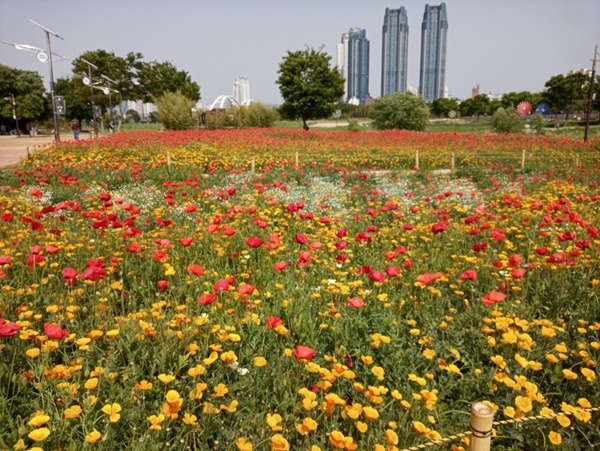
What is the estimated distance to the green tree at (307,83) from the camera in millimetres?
42906

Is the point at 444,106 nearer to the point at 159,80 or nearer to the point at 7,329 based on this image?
the point at 159,80

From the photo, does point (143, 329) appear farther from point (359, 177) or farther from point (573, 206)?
point (359, 177)

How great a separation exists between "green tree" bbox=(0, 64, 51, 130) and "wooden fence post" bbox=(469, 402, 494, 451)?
62983 millimetres

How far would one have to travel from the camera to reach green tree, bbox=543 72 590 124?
71.0m

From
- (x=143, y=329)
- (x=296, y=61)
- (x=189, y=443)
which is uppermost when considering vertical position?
(x=296, y=61)

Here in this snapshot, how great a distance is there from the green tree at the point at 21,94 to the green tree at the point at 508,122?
52934mm

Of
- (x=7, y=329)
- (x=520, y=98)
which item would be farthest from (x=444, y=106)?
(x=7, y=329)

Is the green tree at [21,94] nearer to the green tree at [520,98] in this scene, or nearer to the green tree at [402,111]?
the green tree at [402,111]

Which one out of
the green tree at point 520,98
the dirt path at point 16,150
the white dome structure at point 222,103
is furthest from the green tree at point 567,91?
the dirt path at point 16,150

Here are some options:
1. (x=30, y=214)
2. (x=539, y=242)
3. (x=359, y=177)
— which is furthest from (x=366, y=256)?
(x=359, y=177)

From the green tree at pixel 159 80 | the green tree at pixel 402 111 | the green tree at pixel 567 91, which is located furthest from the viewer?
the green tree at pixel 567 91

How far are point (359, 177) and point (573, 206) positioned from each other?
4711 mm

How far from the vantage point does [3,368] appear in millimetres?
2400

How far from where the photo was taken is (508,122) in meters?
34.3
